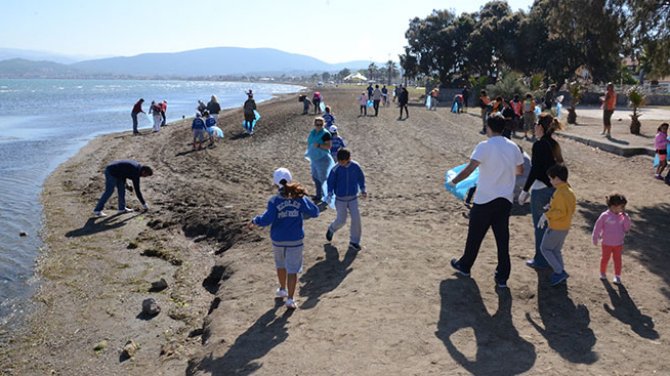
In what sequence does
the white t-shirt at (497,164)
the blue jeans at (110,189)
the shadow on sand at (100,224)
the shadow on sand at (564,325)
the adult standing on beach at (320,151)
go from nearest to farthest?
the shadow on sand at (564,325) → the white t-shirt at (497,164) → the adult standing on beach at (320,151) → the shadow on sand at (100,224) → the blue jeans at (110,189)

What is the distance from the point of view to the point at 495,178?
5.46 m

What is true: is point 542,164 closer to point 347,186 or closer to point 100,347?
point 347,186

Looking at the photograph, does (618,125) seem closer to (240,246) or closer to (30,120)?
(240,246)

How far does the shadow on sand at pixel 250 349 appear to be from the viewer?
4.71m

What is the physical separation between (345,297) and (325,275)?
81 centimetres

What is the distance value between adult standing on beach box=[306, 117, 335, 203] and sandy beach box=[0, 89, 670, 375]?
2.58 feet

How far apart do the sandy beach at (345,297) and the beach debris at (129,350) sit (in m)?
0.05

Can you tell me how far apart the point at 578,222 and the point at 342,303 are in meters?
4.93

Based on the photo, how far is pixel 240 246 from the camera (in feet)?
27.3

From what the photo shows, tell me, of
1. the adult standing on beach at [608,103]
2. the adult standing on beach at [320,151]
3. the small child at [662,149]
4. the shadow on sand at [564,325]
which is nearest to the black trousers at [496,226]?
the shadow on sand at [564,325]

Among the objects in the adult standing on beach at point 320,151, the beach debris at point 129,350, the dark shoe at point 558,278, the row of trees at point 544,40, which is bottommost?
the beach debris at point 129,350

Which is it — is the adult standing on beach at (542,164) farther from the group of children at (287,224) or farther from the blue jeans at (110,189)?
the blue jeans at (110,189)

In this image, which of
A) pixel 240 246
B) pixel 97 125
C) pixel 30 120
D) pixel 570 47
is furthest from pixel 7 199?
pixel 570 47

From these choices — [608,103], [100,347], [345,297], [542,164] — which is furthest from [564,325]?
[608,103]
